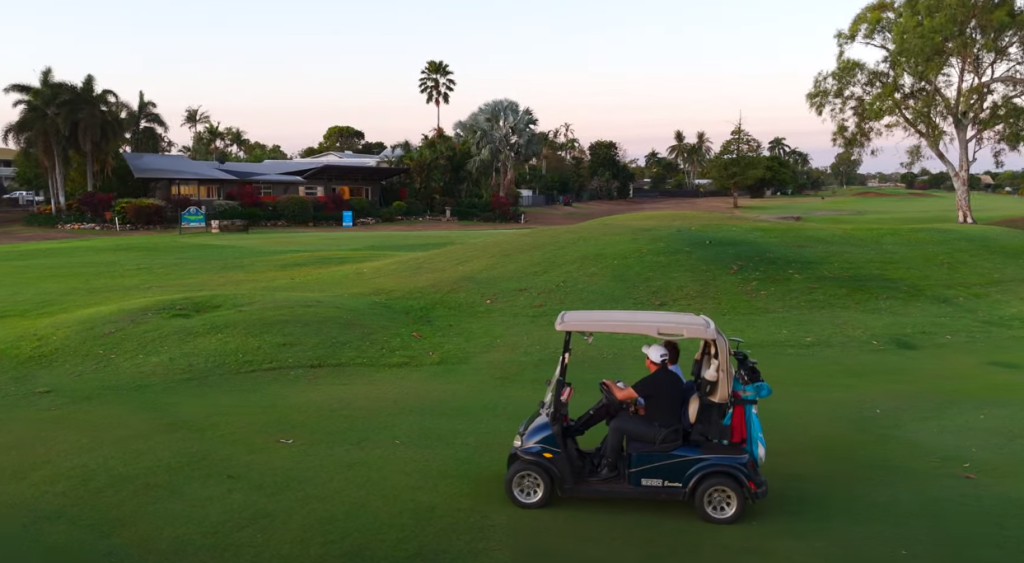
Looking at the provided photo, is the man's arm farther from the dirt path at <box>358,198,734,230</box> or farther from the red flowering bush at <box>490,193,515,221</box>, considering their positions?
the red flowering bush at <box>490,193,515,221</box>

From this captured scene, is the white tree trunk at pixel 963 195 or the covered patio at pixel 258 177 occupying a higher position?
the covered patio at pixel 258 177

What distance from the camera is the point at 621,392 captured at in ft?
23.9

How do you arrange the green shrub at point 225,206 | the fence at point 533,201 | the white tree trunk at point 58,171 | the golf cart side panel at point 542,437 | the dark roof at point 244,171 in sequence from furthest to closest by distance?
the fence at point 533,201
the dark roof at point 244,171
the white tree trunk at point 58,171
the green shrub at point 225,206
the golf cart side panel at point 542,437

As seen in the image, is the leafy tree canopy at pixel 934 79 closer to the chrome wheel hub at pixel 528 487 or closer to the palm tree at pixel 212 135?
the chrome wheel hub at pixel 528 487

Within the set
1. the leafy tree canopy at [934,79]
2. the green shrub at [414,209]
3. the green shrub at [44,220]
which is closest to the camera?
the leafy tree canopy at [934,79]

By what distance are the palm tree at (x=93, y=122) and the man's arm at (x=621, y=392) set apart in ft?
223

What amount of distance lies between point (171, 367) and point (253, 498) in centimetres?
640

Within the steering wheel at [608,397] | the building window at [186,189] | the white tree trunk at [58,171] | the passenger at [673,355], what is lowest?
the steering wheel at [608,397]

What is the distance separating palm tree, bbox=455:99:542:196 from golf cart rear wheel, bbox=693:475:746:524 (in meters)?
76.7

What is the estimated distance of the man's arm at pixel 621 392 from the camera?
724 cm

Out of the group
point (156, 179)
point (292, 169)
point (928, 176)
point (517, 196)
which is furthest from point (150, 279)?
point (928, 176)

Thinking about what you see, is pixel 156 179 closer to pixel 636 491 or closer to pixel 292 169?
pixel 292 169

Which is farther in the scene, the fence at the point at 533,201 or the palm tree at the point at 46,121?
the fence at the point at 533,201

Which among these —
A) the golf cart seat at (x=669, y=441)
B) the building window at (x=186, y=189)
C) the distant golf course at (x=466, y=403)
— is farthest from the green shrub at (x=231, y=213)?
the golf cart seat at (x=669, y=441)
